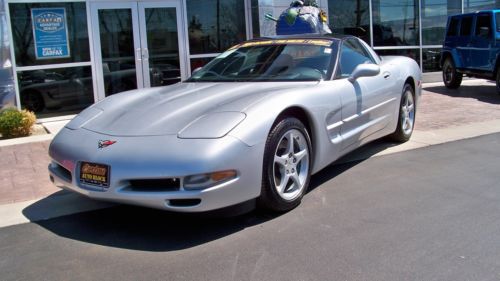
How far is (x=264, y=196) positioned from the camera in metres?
3.93

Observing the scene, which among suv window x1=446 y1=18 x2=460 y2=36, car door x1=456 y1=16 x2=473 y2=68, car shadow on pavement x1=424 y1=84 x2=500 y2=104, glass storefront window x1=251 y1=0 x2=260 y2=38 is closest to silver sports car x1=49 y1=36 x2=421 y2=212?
glass storefront window x1=251 y1=0 x2=260 y2=38

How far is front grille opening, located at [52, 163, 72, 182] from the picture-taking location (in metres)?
4.02

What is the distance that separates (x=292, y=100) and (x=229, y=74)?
123cm

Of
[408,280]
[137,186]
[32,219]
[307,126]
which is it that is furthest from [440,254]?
[32,219]

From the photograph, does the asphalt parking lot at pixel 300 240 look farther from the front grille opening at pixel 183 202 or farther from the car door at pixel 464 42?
the car door at pixel 464 42

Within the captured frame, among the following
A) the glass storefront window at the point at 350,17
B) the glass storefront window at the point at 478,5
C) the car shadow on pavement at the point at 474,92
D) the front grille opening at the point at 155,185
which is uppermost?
the glass storefront window at the point at 478,5

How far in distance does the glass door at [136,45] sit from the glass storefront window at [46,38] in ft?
0.72

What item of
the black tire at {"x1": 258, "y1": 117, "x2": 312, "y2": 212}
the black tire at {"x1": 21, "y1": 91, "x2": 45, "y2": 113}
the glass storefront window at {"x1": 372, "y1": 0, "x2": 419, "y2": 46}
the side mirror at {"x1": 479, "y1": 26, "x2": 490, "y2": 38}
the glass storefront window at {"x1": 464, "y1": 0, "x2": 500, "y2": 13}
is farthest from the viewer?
the glass storefront window at {"x1": 464, "y1": 0, "x2": 500, "y2": 13}

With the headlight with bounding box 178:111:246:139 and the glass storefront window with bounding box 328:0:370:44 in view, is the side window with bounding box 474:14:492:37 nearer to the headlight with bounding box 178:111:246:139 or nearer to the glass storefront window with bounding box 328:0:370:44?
the glass storefront window with bounding box 328:0:370:44

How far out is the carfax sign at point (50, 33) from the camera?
9297mm

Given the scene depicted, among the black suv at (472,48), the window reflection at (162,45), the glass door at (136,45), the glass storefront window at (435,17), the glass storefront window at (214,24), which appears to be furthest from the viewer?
the glass storefront window at (435,17)

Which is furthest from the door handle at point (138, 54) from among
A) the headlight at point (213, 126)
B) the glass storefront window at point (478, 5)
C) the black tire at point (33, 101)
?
the glass storefront window at point (478, 5)

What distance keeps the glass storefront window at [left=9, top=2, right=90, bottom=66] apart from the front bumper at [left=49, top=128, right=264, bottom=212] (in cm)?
622

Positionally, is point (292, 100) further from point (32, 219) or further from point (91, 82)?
point (91, 82)
